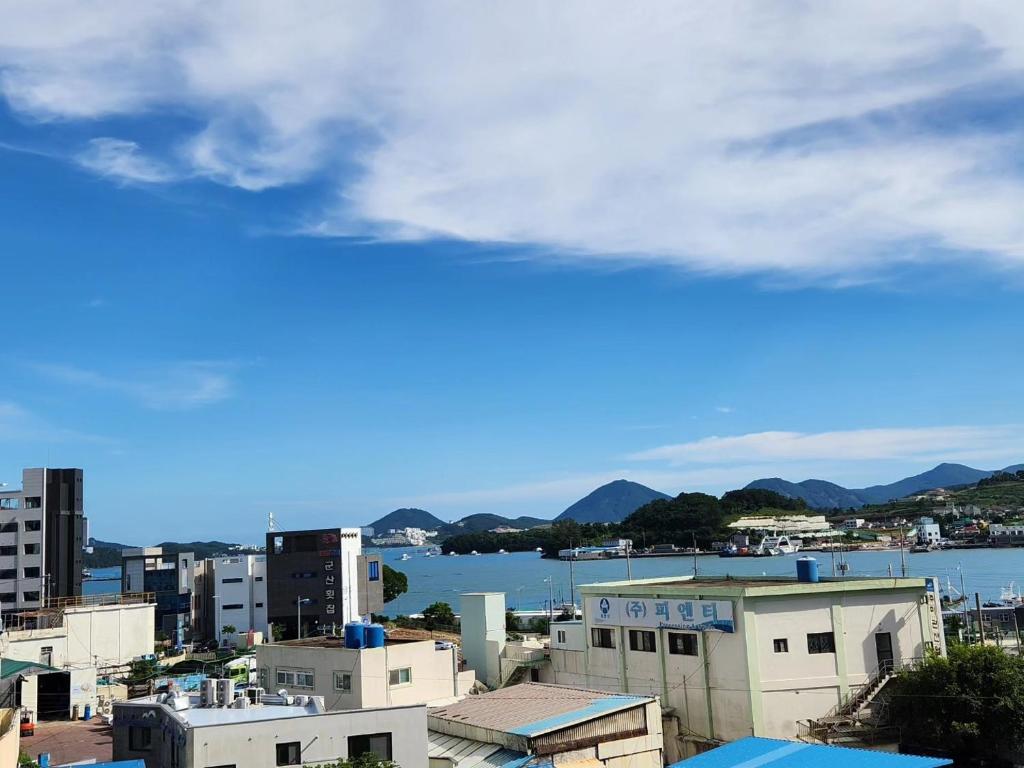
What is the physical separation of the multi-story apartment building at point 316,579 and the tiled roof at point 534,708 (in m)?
50.6

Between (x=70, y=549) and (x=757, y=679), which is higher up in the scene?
(x=70, y=549)

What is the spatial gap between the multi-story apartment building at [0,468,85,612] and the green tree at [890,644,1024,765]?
2316 inches

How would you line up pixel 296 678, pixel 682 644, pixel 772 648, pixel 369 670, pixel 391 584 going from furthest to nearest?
pixel 391 584 < pixel 682 644 < pixel 296 678 < pixel 772 648 < pixel 369 670

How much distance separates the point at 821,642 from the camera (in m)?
30.3

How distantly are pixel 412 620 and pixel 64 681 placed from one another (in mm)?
37065

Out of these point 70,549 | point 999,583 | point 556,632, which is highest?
point 70,549

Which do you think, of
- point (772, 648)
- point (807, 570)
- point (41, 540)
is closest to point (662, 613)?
point (772, 648)

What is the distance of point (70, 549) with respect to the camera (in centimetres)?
6700

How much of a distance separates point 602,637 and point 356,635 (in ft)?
36.2

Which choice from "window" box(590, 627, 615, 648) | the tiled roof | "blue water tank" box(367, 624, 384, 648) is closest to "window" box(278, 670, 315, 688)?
"blue water tank" box(367, 624, 384, 648)

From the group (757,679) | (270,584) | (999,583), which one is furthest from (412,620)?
(999,583)

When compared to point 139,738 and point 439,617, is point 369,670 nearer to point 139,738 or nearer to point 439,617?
point 139,738

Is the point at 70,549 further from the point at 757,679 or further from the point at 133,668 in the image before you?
the point at 757,679

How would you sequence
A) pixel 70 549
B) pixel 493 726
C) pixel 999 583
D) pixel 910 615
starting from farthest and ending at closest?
pixel 999 583 → pixel 70 549 → pixel 910 615 → pixel 493 726
